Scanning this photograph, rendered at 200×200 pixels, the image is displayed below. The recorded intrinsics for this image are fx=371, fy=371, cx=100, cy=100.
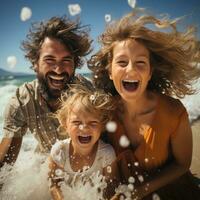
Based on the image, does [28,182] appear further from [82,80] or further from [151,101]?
[151,101]

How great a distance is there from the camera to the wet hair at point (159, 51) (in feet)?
4.92

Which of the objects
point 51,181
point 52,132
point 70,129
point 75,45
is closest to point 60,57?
point 75,45

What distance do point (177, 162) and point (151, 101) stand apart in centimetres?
28

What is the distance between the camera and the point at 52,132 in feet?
6.23

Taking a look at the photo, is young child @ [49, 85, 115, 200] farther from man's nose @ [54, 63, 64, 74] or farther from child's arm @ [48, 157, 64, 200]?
man's nose @ [54, 63, 64, 74]

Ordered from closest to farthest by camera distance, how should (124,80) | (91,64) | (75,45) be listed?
(124,80) → (91,64) → (75,45)

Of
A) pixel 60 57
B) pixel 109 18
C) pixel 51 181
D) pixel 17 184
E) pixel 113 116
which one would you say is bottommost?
pixel 17 184

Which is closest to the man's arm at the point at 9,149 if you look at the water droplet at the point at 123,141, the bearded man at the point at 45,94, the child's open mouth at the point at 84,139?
the bearded man at the point at 45,94

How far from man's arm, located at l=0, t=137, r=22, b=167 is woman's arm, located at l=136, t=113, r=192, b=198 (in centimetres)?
74

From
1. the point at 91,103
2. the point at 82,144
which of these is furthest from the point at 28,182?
the point at 91,103

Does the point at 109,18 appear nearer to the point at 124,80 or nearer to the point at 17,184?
the point at 124,80

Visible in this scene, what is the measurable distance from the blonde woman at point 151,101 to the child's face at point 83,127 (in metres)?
0.11

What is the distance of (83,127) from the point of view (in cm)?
149

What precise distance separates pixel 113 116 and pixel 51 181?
379 millimetres
